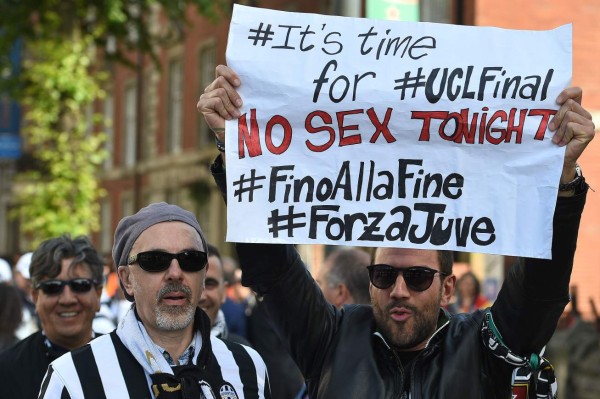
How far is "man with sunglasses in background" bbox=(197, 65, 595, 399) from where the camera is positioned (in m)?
4.11

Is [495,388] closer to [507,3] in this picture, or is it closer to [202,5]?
[507,3]

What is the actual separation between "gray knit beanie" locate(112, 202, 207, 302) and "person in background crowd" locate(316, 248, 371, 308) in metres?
1.88

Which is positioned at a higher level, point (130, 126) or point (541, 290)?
point (130, 126)

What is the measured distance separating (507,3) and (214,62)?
1305 cm

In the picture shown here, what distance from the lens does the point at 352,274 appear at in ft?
19.8

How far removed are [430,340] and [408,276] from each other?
23cm

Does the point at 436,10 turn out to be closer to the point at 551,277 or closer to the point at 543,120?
the point at 543,120

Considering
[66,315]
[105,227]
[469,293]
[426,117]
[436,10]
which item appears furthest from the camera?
[105,227]

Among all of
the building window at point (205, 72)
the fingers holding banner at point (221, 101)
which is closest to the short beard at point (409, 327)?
the fingers holding banner at point (221, 101)

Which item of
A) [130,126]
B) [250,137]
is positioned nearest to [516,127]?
[250,137]

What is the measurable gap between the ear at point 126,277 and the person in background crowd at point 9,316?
8.13 ft

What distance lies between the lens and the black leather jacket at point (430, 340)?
4.10 m

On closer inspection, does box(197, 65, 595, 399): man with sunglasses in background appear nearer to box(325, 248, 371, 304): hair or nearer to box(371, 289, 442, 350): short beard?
A: box(371, 289, 442, 350): short beard

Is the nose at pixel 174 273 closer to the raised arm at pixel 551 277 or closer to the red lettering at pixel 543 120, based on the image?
the raised arm at pixel 551 277
